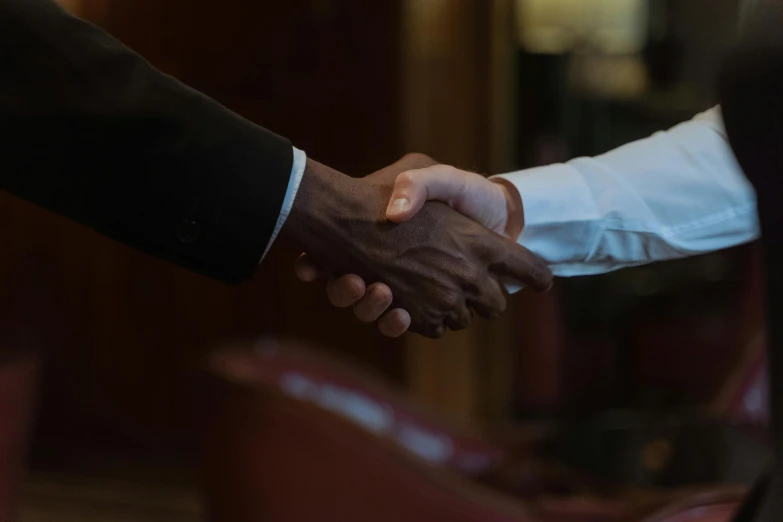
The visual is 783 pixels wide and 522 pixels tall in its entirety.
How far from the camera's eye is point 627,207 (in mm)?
778

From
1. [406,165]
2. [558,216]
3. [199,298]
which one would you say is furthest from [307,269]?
[199,298]

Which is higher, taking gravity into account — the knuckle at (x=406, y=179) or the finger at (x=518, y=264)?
the knuckle at (x=406, y=179)

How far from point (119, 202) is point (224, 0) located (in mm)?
848

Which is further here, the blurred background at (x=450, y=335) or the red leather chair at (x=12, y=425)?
the blurred background at (x=450, y=335)

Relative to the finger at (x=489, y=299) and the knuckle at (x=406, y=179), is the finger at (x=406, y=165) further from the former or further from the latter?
the finger at (x=489, y=299)

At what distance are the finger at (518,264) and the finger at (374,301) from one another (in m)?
0.12

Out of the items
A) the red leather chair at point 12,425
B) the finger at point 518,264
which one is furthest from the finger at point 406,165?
the red leather chair at point 12,425

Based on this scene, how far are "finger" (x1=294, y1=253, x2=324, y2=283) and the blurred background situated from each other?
91cm

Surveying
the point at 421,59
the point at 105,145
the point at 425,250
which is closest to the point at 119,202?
the point at 105,145

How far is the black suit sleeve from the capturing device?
1.81 feet

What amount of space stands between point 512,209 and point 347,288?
0.20 metres

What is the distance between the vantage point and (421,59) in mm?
1984

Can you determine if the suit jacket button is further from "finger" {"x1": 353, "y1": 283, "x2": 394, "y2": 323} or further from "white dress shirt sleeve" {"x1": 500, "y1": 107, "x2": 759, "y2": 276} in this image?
"white dress shirt sleeve" {"x1": 500, "y1": 107, "x2": 759, "y2": 276}

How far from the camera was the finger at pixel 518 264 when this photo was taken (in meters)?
0.75
